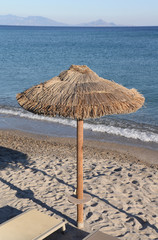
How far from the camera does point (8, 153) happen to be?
956 cm

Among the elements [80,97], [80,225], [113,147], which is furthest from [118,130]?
[80,97]

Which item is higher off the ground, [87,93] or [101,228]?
[87,93]

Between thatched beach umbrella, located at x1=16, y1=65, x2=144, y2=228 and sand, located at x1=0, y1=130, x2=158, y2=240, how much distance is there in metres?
0.98

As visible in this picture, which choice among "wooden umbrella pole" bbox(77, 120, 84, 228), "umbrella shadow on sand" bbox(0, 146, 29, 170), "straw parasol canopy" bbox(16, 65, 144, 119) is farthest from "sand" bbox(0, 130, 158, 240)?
"straw parasol canopy" bbox(16, 65, 144, 119)

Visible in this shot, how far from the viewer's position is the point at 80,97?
445 centimetres

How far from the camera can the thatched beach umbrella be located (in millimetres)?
4371

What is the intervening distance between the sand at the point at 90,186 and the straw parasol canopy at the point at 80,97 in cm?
223

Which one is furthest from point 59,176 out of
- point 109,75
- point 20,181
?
point 109,75

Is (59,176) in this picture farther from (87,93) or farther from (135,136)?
(135,136)

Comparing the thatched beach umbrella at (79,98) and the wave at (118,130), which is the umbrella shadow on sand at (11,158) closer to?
the thatched beach umbrella at (79,98)

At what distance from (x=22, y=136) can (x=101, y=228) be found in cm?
731

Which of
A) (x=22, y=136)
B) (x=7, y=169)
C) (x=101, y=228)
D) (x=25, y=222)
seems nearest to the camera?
(x=25, y=222)

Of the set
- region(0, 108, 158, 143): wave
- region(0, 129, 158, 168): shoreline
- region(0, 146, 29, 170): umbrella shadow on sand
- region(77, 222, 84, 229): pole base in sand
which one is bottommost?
region(0, 129, 158, 168): shoreline

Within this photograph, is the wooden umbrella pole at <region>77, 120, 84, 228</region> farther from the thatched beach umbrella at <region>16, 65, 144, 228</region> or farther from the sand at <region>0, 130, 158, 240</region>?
the sand at <region>0, 130, 158, 240</region>
